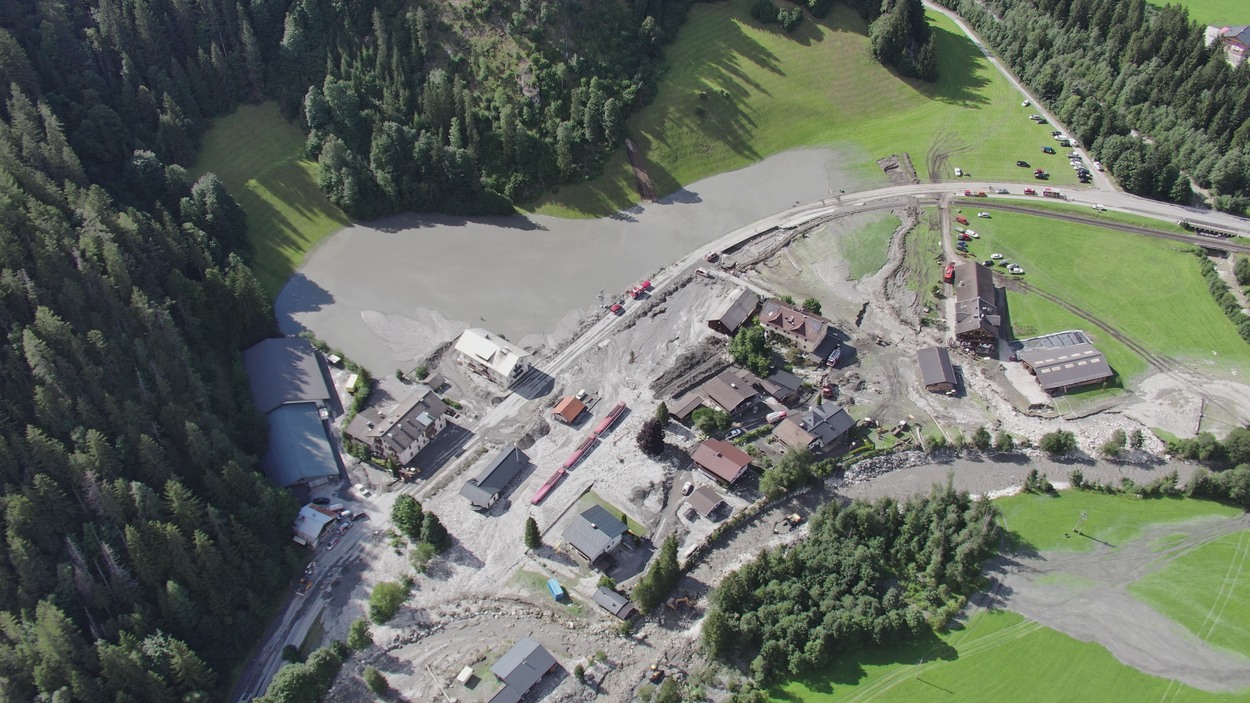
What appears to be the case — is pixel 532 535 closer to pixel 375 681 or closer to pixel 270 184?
pixel 375 681

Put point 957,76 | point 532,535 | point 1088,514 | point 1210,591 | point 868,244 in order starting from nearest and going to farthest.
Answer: point 1210,591, point 532,535, point 1088,514, point 868,244, point 957,76

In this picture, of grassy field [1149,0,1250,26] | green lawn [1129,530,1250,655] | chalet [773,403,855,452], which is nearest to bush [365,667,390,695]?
chalet [773,403,855,452]

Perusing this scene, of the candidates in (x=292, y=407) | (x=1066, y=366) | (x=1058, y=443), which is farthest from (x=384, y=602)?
(x=1066, y=366)

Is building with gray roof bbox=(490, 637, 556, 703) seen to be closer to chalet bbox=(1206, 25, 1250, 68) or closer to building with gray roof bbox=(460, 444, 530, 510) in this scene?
building with gray roof bbox=(460, 444, 530, 510)

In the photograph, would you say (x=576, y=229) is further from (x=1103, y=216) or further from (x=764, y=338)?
(x=1103, y=216)

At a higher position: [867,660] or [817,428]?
[817,428]

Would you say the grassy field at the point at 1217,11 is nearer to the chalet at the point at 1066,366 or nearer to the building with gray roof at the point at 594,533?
the chalet at the point at 1066,366
